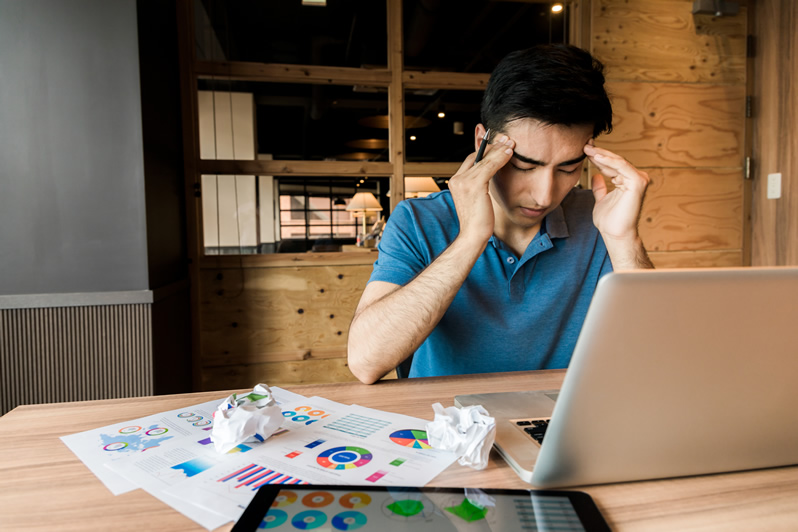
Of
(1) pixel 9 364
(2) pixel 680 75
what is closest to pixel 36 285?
→ (1) pixel 9 364

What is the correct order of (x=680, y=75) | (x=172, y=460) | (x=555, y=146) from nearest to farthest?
(x=172, y=460)
(x=555, y=146)
(x=680, y=75)

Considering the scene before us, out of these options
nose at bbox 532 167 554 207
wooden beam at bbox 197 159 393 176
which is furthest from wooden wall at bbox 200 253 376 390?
nose at bbox 532 167 554 207

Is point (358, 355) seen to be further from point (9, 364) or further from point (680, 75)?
point (680, 75)

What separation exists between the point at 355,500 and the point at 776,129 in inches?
122

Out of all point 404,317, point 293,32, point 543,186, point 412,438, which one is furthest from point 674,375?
point 293,32

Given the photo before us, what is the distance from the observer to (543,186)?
1.08m

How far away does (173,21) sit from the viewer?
7.46 feet

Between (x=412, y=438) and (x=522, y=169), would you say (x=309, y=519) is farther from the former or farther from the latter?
(x=522, y=169)

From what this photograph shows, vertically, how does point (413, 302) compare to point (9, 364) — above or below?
above

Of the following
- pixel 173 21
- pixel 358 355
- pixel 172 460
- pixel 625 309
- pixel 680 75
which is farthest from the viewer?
pixel 680 75

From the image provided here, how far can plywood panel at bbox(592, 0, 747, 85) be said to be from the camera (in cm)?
260

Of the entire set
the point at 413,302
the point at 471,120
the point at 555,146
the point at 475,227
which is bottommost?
the point at 413,302

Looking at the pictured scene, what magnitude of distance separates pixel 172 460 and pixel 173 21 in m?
2.34

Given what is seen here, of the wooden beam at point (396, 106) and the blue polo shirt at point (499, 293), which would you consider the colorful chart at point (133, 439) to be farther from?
the wooden beam at point (396, 106)
